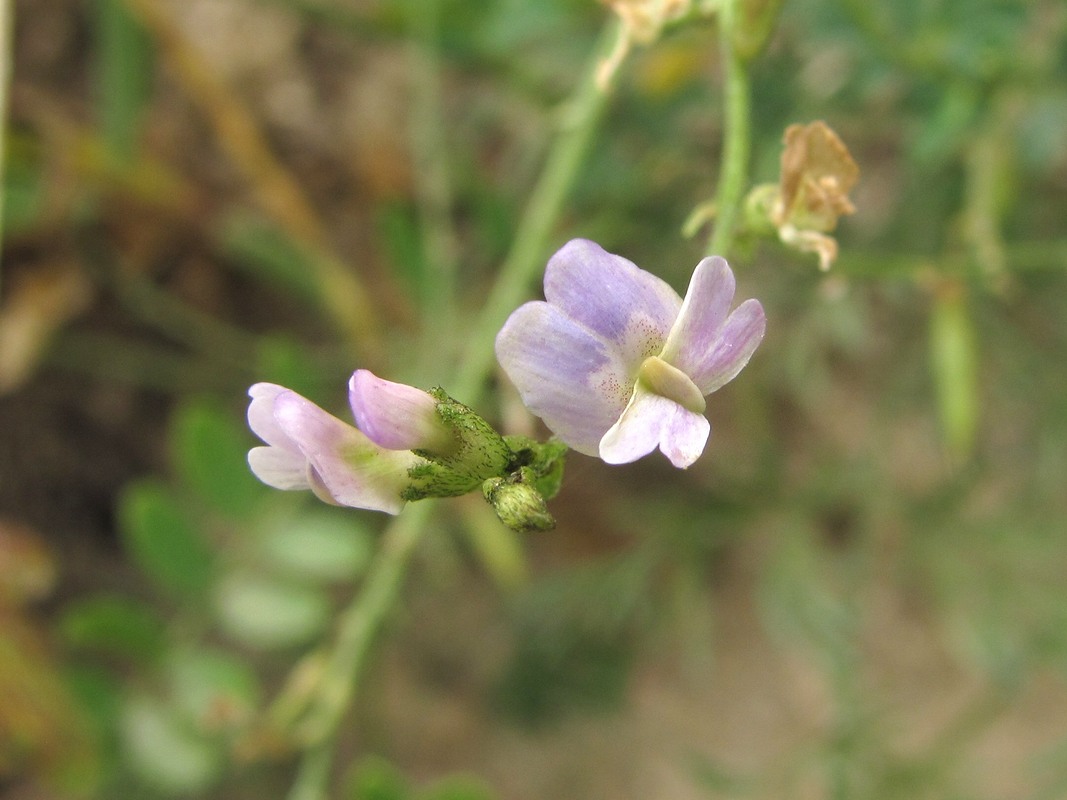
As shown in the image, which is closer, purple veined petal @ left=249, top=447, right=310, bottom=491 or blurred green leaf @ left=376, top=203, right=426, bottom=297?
purple veined petal @ left=249, top=447, right=310, bottom=491

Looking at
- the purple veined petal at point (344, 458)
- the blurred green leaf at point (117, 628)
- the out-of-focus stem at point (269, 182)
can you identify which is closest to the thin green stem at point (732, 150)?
the purple veined petal at point (344, 458)

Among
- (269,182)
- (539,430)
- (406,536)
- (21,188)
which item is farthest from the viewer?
(269,182)

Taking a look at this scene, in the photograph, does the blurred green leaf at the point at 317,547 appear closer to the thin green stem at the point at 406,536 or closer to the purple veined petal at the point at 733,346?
the thin green stem at the point at 406,536

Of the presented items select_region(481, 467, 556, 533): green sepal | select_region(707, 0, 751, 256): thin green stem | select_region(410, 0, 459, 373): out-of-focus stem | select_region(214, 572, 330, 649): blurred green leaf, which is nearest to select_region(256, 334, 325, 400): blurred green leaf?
Result: select_region(410, 0, 459, 373): out-of-focus stem

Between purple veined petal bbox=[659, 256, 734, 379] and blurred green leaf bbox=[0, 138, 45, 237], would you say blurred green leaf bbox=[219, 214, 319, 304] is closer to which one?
blurred green leaf bbox=[0, 138, 45, 237]

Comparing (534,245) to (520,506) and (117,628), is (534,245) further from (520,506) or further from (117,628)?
(117,628)

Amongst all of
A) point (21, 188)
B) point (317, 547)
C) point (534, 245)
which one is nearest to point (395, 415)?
point (534, 245)

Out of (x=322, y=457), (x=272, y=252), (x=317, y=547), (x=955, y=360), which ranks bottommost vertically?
(x=322, y=457)
